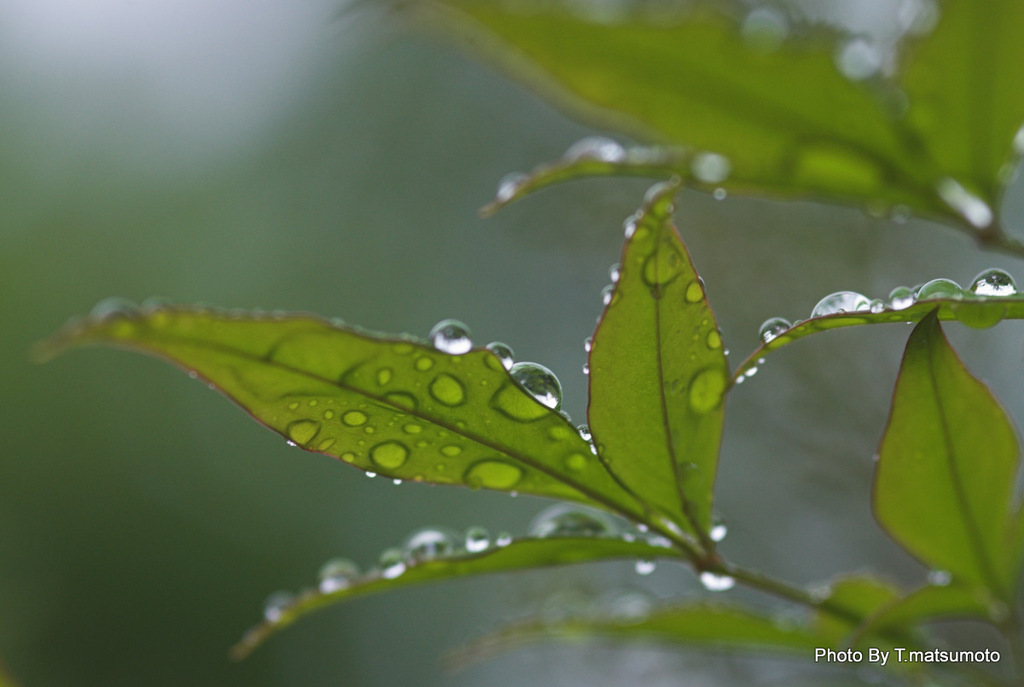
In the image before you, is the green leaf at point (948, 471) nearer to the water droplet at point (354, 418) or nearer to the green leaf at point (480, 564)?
the green leaf at point (480, 564)

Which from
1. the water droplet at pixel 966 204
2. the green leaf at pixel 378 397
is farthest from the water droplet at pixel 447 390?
the water droplet at pixel 966 204

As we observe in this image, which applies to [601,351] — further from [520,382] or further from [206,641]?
[206,641]

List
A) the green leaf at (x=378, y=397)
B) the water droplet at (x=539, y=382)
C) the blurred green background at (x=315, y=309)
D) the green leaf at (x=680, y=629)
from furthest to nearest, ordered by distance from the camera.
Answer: the blurred green background at (x=315, y=309) → the green leaf at (x=680, y=629) → the water droplet at (x=539, y=382) → the green leaf at (x=378, y=397)

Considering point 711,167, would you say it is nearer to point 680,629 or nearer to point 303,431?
point 303,431

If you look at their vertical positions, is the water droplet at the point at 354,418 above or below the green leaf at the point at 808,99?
below

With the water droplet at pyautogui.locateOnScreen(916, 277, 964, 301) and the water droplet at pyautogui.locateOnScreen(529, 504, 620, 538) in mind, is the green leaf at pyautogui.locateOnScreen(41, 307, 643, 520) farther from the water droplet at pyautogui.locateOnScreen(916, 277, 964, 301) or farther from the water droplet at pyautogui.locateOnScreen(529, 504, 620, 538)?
the water droplet at pyautogui.locateOnScreen(916, 277, 964, 301)

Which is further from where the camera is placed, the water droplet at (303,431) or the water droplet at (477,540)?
the water droplet at (477,540)

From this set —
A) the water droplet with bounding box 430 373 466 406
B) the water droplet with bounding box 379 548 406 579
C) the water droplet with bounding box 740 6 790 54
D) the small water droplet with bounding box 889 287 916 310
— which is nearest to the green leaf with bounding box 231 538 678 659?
the water droplet with bounding box 379 548 406 579

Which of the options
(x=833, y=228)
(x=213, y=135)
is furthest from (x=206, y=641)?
(x=833, y=228)
